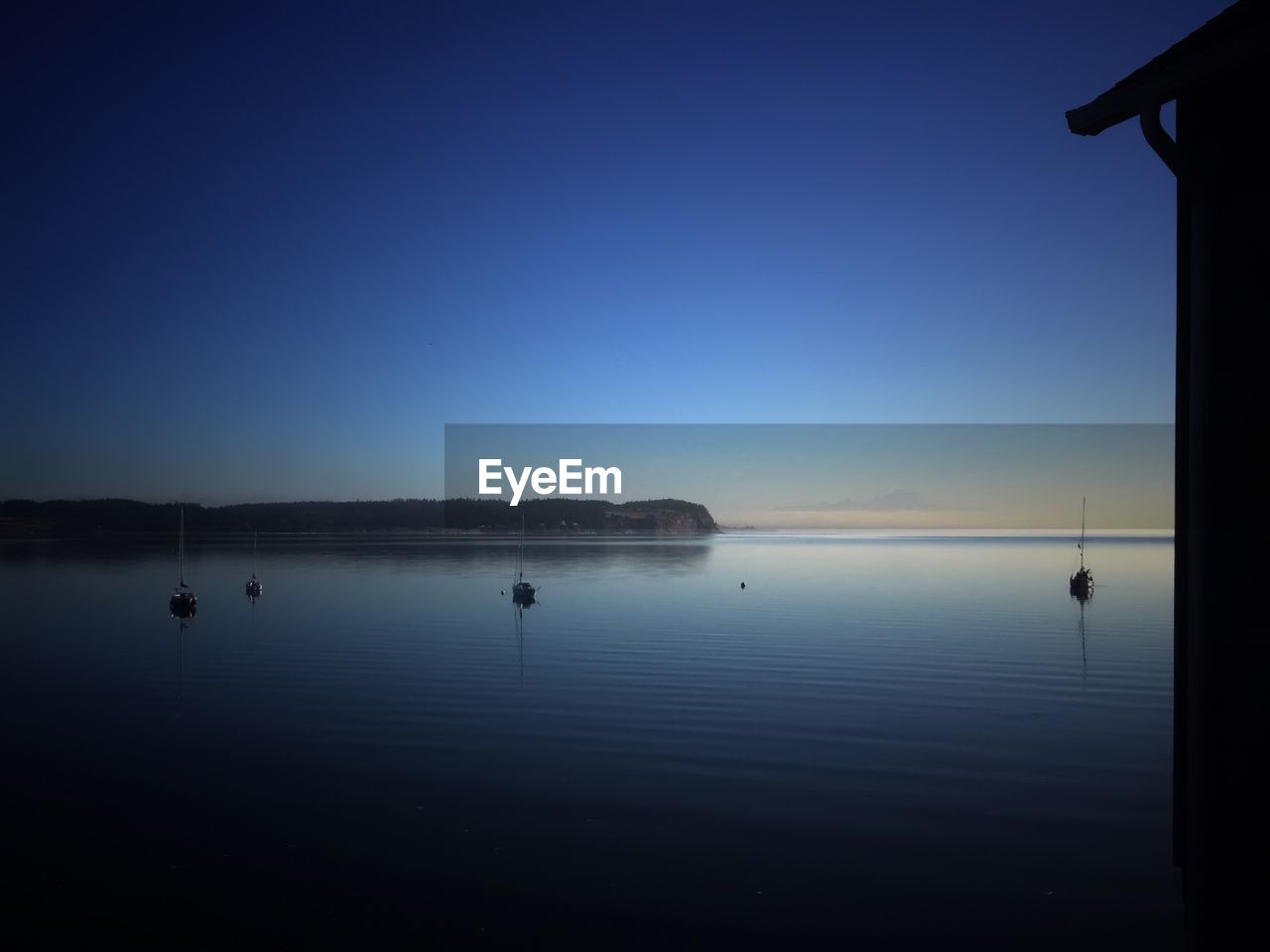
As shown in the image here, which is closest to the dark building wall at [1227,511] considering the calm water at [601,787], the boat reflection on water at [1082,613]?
the calm water at [601,787]

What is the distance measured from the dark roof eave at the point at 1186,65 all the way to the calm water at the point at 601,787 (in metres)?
9.20

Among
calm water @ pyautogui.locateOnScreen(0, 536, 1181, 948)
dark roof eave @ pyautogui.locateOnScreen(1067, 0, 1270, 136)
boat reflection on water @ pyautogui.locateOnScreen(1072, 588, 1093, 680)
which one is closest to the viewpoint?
dark roof eave @ pyautogui.locateOnScreen(1067, 0, 1270, 136)

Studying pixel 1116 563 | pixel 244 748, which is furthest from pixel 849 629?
pixel 1116 563

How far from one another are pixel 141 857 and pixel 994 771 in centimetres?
1616

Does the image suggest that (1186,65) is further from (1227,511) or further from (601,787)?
(601,787)

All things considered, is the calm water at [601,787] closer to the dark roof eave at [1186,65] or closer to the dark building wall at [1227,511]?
the dark building wall at [1227,511]

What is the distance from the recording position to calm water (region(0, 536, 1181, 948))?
36.6 ft

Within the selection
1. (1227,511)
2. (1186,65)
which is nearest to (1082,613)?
(1227,511)

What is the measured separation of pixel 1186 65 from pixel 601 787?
1521cm

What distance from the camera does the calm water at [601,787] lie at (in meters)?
11.2

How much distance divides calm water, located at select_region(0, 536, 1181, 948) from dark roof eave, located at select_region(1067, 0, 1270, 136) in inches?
362

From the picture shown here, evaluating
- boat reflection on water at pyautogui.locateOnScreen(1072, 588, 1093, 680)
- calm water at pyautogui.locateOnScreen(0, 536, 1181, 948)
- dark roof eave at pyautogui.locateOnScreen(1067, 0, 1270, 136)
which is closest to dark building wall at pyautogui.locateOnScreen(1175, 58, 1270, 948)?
dark roof eave at pyautogui.locateOnScreen(1067, 0, 1270, 136)

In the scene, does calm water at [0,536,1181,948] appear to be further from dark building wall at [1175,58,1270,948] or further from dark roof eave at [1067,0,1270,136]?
dark roof eave at [1067,0,1270,136]

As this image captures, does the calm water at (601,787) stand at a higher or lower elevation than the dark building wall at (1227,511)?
lower
